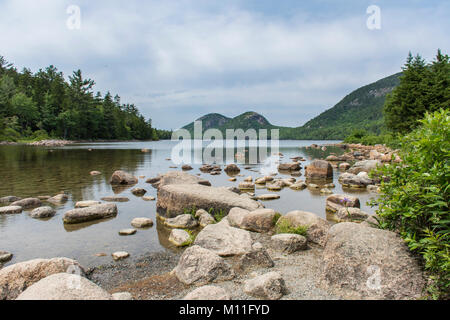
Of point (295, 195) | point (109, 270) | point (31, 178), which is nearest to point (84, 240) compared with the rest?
point (109, 270)

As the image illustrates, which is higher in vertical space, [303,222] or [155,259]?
[303,222]

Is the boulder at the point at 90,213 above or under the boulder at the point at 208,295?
under

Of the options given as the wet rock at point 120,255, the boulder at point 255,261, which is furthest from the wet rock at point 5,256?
the boulder at point 255,261

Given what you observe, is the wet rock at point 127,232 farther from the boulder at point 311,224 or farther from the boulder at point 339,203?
the boulder at point 339,203

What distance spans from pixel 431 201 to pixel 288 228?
414cm

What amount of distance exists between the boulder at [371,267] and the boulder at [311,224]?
7.46 ft

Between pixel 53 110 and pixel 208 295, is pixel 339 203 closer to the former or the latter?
pixel 208 295

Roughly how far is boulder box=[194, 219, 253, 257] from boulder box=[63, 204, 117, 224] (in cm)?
514

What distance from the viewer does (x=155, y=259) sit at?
22.3 ft

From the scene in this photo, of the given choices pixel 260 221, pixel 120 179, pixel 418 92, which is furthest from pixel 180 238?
pixel 418 92

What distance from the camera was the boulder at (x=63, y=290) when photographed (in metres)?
3.69
